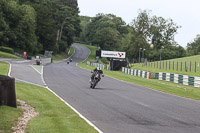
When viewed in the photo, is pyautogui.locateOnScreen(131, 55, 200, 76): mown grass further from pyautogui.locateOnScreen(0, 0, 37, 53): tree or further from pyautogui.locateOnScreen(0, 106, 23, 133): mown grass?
pyautogui.locateOnScreen(0, 106, 23, 133): mown grass

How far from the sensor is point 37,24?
108812 mm

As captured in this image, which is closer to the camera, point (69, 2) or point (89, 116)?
point (89, 116)

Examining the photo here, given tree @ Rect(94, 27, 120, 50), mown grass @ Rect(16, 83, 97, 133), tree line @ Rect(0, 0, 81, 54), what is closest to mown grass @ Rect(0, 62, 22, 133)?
mown grass @ Rect(16, 83, 97, 133)

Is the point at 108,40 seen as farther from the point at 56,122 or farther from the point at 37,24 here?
the point at 56,122

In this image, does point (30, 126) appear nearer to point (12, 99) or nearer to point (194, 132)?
point (12, 99)

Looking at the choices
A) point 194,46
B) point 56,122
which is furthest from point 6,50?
point 194,46

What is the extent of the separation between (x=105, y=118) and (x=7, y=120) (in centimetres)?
347

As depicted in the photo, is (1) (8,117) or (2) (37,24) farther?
(2) (37,24)

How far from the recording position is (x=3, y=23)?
83438mm

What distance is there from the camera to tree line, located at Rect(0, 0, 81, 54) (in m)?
89.3

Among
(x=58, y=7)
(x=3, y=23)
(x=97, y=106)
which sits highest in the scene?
(x=58, y=7)

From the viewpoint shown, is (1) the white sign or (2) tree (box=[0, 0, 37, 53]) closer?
(1) the white sign

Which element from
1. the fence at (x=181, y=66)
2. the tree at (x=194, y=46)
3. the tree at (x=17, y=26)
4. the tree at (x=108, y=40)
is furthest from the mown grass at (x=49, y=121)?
the tree at (x=194, y=46)

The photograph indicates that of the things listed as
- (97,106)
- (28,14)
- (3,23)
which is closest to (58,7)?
(28,14)
